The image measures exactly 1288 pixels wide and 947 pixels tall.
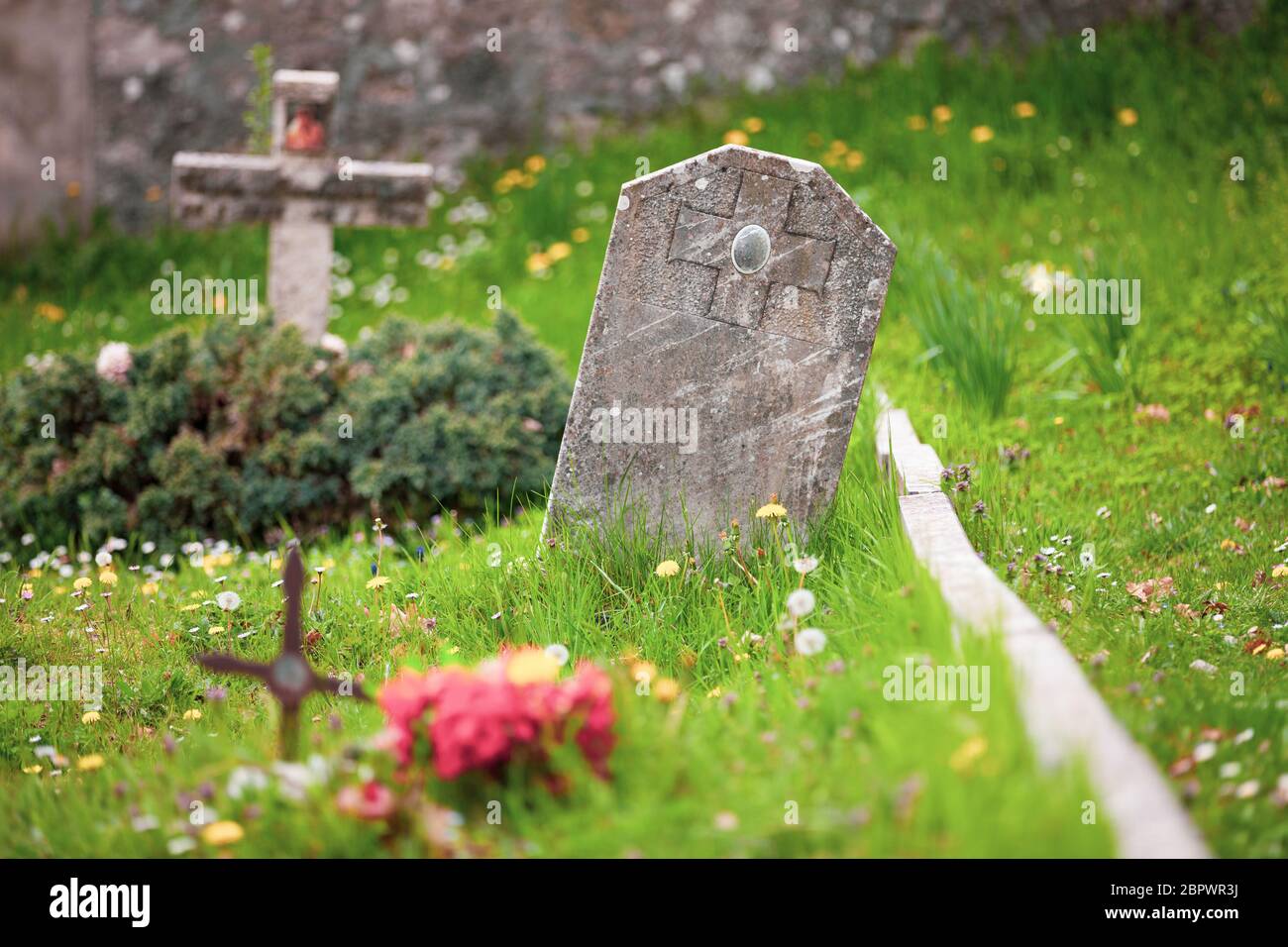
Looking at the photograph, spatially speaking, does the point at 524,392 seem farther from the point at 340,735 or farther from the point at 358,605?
the point at 340,735

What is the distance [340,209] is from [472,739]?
3887mm

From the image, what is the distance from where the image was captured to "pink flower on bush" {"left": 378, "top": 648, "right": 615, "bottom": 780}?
6.45 ft

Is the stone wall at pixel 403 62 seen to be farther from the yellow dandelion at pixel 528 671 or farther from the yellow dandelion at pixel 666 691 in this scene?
the yellow dandelion at pixel 528 671

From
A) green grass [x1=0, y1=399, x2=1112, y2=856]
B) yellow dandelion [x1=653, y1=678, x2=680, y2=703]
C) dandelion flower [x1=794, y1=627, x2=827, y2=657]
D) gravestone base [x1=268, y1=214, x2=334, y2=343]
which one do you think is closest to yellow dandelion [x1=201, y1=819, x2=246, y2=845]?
green grass [x1=0, y1=399, x2=1112, y2=856]

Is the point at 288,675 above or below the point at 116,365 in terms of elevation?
below

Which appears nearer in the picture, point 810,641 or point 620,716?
point 620,716

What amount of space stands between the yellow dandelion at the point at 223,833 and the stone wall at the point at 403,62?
685 centimetres

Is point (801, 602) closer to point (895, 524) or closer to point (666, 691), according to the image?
point (666, 691)

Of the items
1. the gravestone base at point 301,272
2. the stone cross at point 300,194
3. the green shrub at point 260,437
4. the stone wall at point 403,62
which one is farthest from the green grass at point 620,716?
the stone wall at point 403,62

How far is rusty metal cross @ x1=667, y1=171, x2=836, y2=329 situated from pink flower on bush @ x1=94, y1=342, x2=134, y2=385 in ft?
8.51

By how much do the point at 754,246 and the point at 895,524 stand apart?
0.88m

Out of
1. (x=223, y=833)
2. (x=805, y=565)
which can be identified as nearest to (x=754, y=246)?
(x=805, y=565)

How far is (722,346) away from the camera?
346cm

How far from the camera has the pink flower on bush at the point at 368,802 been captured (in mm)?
1943
